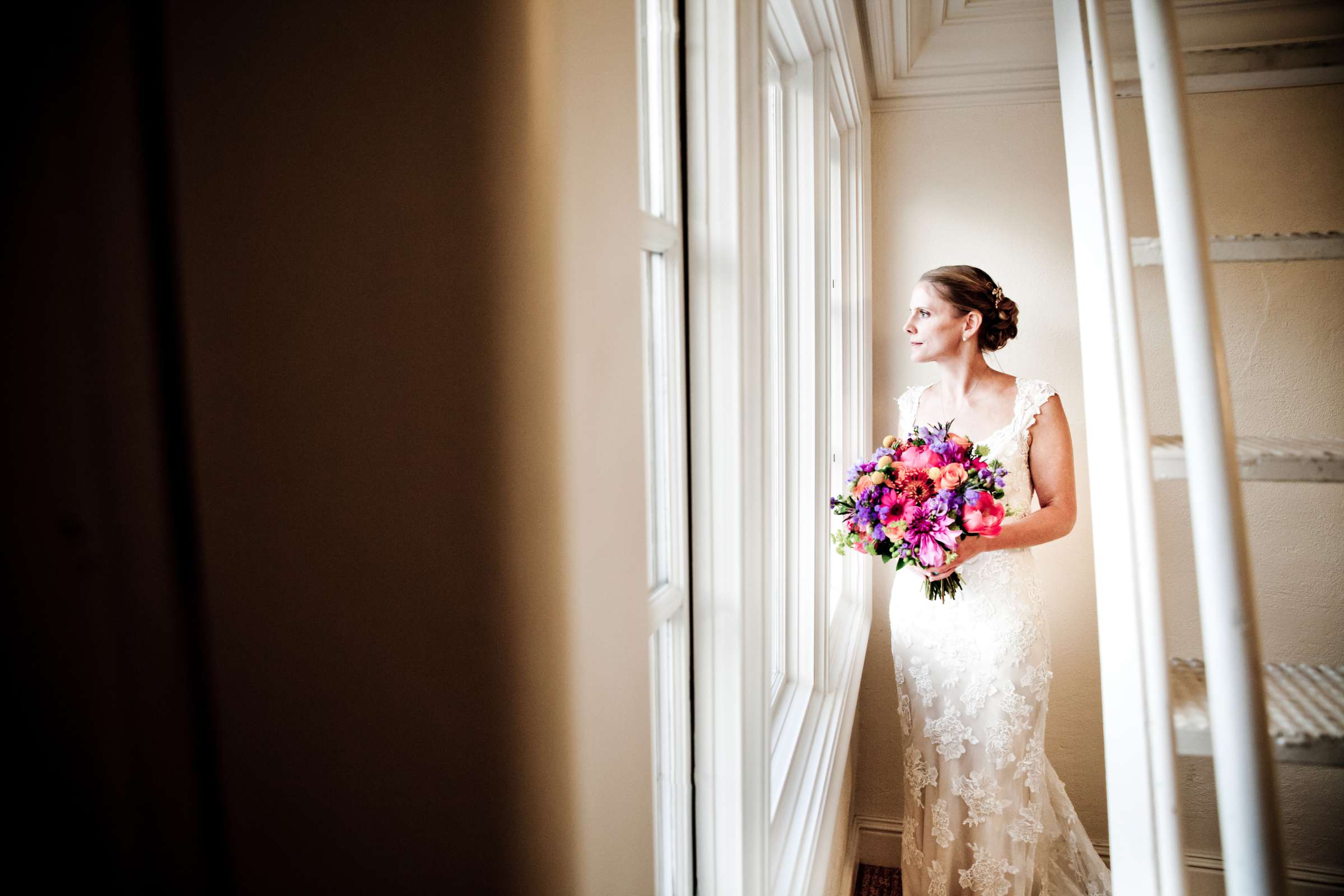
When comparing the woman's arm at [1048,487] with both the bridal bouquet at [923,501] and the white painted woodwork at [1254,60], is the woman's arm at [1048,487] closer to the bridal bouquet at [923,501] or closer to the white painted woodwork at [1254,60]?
the bridal bouquet at [923,501]

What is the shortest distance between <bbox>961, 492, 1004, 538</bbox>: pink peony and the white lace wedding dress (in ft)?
1.10

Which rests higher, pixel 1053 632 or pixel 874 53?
pixel 874 53

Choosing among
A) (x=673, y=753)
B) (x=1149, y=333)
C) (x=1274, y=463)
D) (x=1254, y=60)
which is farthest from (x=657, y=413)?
(x=1149, y=333)

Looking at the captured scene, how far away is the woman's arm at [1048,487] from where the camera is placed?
2158 millimetres

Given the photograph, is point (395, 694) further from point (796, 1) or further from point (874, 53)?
point (874, 53)

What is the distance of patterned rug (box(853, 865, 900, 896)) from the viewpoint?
273 centimetres

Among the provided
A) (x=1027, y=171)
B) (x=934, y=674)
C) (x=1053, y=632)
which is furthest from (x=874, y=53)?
(x=1053, y=632)

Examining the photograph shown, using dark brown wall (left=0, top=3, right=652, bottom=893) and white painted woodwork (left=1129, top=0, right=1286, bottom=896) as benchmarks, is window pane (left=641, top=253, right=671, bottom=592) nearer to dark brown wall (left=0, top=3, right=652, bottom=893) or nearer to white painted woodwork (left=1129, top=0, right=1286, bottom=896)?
dark brown wall (left=0, top=3, right=652, bottom=893)

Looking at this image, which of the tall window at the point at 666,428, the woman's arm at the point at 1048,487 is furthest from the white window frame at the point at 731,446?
the woman's arm at the point at 1048,487

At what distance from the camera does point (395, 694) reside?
278mm

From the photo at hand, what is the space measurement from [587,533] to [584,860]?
0.17 m

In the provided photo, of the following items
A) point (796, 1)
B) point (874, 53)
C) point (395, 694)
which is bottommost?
point (395, 694)

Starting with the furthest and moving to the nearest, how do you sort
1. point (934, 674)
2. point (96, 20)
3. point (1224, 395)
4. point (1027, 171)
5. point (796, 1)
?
point (1027, 171)
point (934, 674)
point (796, 1)
point (1224, 395)
point (96, 20)

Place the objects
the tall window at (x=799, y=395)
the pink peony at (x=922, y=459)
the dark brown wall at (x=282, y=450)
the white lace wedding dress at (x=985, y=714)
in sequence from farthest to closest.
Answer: the white lace wedding dress at (x=985, y=714) → the pink peony at (x=922, y=459) → the tall window at (x=799, y=395) → the dark brown wall at (x=282, y=450)
